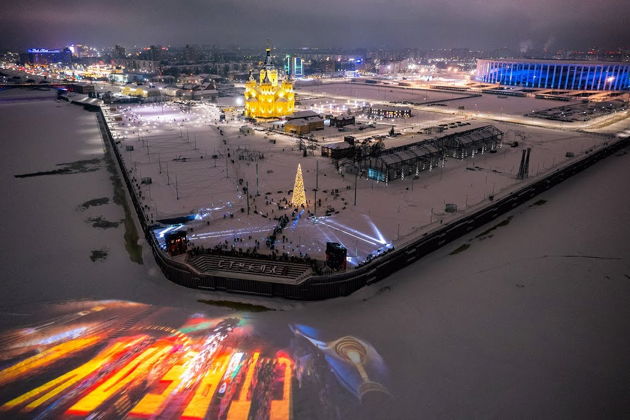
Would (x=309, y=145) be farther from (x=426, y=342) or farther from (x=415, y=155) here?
(x=426, y=342)

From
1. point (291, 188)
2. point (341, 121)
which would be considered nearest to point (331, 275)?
point (291, 188)

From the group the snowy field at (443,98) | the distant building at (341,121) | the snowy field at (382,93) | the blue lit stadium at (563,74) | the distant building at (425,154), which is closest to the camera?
the distant building at (425,154)

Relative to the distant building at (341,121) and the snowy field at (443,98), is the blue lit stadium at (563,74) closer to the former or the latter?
the snowy field at (443,98)

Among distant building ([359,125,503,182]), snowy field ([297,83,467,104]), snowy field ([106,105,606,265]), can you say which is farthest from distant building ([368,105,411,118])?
distant building ([359,125,503,182])

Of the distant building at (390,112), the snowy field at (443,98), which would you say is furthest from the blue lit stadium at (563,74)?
the distant building at (390,112)

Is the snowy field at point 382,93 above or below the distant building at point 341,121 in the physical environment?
above

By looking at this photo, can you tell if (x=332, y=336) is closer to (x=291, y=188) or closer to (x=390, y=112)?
(x=291, y=188)

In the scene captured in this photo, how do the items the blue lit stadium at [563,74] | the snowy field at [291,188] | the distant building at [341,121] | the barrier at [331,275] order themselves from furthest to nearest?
the blue lit stadium at [563,74] → the distant building at [341,121] → the snowy field at [291,188] → the barrier at [331,275]
